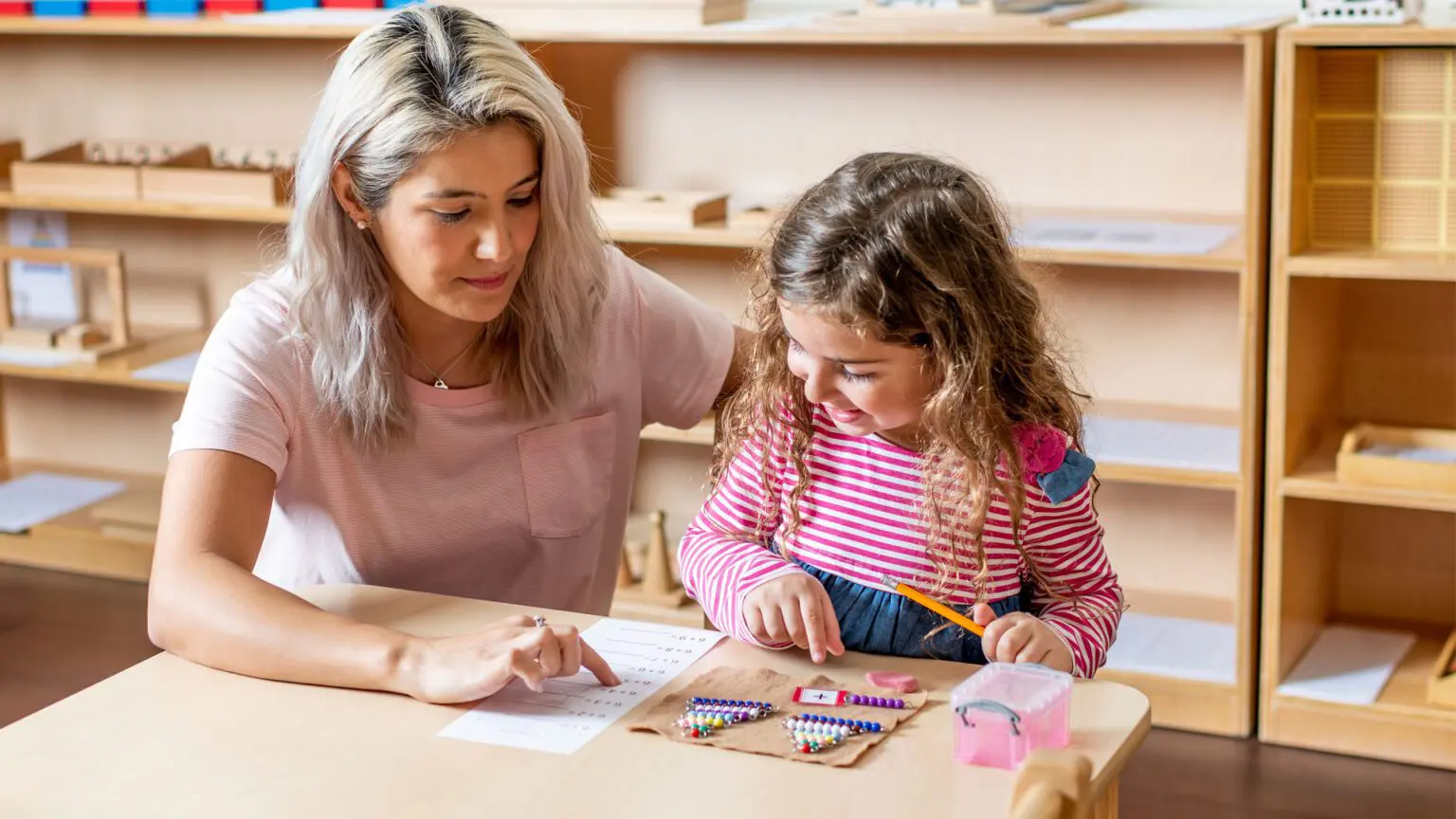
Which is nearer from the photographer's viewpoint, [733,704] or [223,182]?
[733,704]

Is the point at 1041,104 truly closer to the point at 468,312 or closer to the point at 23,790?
the point at 468,312

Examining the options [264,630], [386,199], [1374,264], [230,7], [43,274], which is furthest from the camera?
[43,274]

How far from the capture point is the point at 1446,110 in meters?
2.56

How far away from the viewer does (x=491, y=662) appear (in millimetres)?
1368

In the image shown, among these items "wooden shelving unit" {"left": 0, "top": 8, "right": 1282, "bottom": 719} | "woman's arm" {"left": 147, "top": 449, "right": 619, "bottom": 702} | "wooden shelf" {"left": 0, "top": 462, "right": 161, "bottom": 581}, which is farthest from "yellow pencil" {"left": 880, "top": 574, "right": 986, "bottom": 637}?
"wooden shelf" {"left": 0, "top": 462, "right": 161, "bottom": 581}

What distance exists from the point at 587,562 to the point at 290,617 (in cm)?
53

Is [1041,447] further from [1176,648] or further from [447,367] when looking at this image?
[1176,648]

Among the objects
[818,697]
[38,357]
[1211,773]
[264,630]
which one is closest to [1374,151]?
[1211,773]

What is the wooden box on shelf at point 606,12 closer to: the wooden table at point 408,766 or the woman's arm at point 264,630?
the woman's arm at point 264,630

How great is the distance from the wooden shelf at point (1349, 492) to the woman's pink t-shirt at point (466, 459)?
3.92ft

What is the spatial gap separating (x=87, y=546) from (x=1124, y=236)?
2469mm

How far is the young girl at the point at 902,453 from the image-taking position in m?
1.42

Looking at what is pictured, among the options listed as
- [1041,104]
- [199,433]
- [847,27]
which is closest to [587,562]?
[199,433]

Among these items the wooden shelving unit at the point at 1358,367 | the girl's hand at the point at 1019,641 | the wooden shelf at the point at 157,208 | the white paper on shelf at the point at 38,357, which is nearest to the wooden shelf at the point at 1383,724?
the wooden shelving unit at the point at 1358,367
